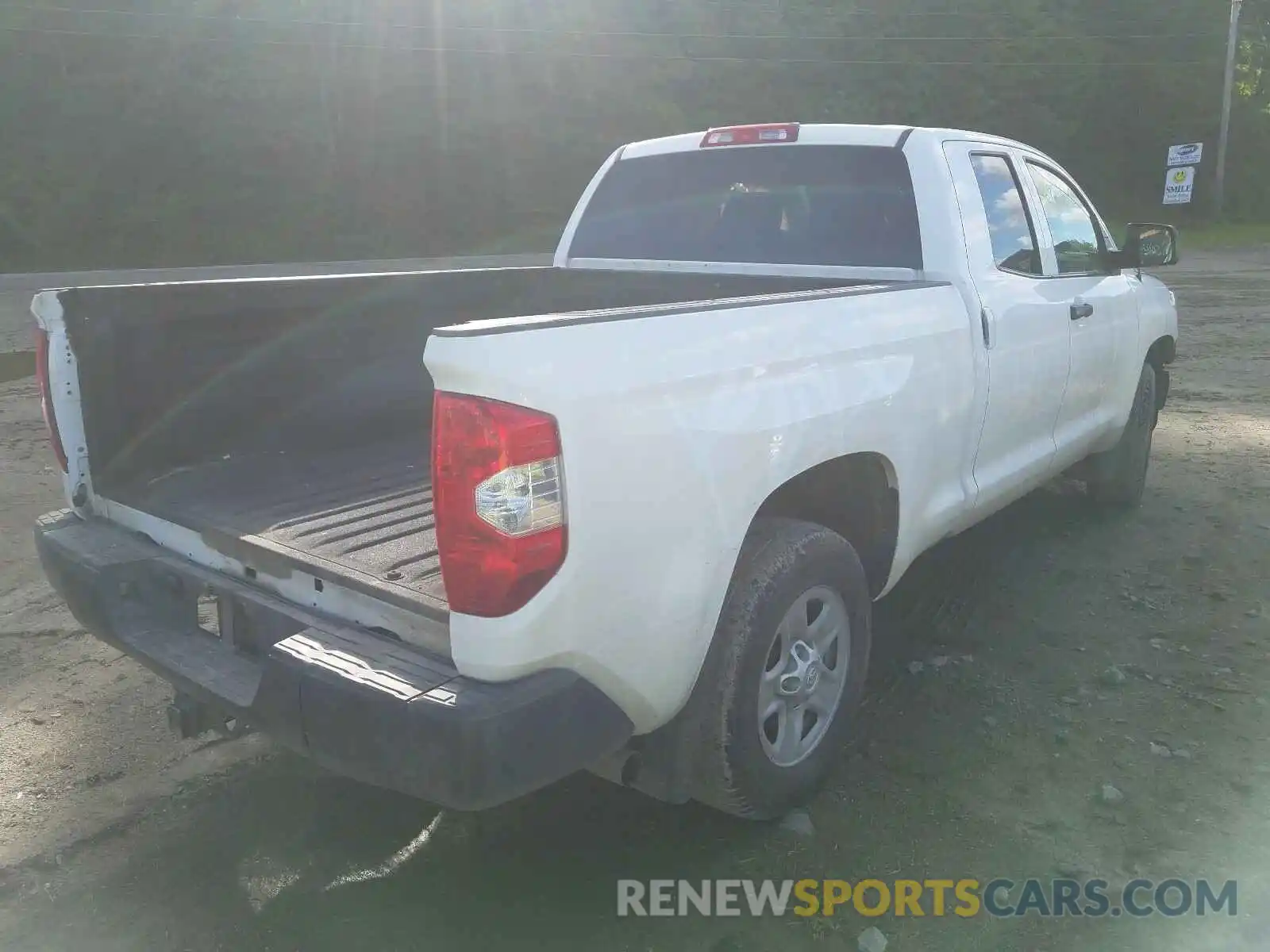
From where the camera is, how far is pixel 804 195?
14.2 feet

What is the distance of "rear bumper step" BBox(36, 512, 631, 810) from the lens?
2.17 meters

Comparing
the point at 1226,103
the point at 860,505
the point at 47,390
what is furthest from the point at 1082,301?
the point at 1226,103

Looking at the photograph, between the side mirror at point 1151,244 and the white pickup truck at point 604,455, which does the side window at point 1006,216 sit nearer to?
the white pickup truck at point 604,455

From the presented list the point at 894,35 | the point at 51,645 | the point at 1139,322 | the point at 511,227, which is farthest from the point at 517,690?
the point at 894,35

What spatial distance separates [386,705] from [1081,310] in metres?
3.60

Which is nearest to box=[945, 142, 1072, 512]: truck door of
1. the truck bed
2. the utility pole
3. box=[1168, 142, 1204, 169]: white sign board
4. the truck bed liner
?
the truck bed

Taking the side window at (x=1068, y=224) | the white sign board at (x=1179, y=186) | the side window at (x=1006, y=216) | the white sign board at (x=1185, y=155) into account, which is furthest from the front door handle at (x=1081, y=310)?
the white sign board at (x=1185, y=155)

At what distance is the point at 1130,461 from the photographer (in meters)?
5.74

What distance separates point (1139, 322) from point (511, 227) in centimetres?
2887

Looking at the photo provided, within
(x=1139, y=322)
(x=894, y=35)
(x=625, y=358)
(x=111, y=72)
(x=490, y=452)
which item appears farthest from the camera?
(x=894, y=35)

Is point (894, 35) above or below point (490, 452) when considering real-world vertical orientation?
above

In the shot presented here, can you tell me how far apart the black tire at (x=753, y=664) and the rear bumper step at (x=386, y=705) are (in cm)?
35

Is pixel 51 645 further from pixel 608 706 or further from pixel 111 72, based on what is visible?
pixel 111 72

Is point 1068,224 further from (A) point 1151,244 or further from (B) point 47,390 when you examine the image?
(B) point 47,390
